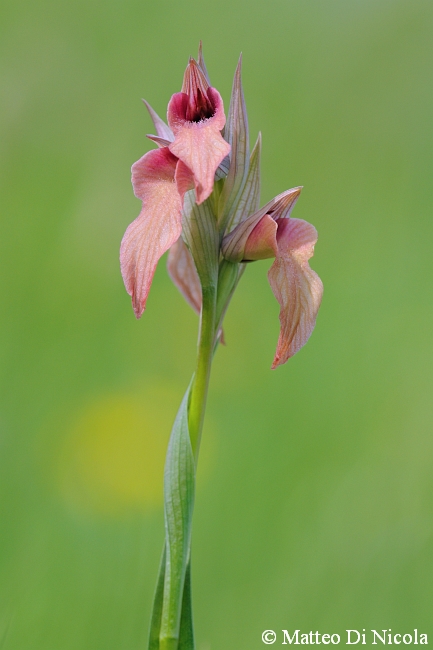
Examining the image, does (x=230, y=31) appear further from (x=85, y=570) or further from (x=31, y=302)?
(x=85, y=570)

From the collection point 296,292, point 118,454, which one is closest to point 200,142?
point 296,292

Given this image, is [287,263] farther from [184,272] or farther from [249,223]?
[184,272]

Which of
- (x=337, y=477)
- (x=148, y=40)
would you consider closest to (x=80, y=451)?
(x=337, y=477)

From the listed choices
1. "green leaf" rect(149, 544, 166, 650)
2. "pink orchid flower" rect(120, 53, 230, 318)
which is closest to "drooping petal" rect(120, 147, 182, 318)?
"pink orchid flower" rect(120, 53, 230, 318)

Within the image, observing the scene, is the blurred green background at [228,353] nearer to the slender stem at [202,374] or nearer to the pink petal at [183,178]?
the slender stem at [202,374]

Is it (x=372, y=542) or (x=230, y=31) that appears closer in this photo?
(x=372, y=542)

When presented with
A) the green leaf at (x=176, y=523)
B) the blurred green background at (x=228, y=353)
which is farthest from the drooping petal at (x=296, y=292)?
the blurred green background at (x=228, y=353)
